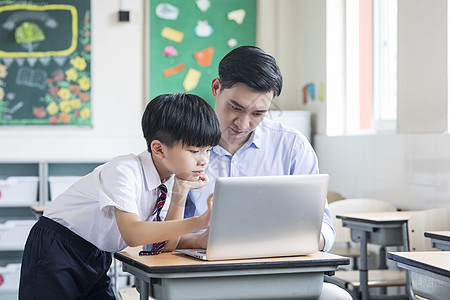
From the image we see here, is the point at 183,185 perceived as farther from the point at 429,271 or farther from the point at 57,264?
the point at 429,271

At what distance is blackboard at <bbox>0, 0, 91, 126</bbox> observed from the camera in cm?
518

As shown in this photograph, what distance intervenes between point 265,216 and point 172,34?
13.3ft

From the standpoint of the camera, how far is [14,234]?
15.9ft

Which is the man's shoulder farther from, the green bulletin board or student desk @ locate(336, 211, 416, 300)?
the green bulletin board

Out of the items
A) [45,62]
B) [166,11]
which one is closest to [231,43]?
[166,11]

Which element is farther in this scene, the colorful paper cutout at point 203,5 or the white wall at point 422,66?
the colorful paper cutout at point 203,5

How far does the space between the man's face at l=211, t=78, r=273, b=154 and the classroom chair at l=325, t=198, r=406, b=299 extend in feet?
5.32

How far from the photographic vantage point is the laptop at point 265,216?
1551 mm

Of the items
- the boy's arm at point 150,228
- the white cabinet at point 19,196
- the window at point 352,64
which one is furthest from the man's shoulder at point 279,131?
the white cabinet at point 19,196

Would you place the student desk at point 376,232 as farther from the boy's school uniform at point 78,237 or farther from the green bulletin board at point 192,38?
the green bulletin board at point 192,38

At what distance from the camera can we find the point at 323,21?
510 cm

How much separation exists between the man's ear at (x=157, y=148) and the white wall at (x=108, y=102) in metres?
3.54

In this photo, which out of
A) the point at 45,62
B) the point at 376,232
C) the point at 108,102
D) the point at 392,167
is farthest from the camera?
the point at 108,102

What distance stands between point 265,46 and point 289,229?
13.5 ft
